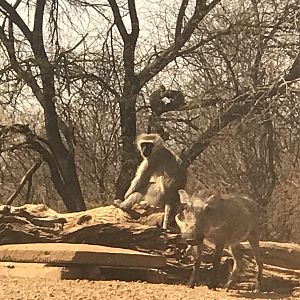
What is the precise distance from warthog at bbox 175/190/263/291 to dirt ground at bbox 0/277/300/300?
526mm

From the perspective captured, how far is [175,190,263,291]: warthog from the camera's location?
30.1ft

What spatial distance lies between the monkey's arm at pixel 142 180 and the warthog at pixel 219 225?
102 inches

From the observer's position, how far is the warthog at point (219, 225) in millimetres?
9188

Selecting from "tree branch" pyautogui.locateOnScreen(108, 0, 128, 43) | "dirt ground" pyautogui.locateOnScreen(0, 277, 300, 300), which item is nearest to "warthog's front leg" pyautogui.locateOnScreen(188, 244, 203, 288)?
"dirt ground" pyautogui.locateOnScreen(0, 277, 300, 300)

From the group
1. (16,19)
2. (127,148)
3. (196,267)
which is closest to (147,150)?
(127,148)

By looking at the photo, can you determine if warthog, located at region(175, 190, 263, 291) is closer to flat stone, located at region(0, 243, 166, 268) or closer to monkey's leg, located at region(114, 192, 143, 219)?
flat stone, located at region(0, 243, 166, 268)

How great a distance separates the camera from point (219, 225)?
9.56 metres

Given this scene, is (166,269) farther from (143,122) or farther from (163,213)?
(143,122)

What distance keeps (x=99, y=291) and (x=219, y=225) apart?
2.22 metres

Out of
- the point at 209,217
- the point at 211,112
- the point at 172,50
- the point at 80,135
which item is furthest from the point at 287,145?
the point at 209,217

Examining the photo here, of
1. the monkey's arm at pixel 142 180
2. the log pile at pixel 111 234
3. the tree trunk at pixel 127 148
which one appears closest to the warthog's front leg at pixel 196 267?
the log pile at pixel 111 234

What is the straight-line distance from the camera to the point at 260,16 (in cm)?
1355

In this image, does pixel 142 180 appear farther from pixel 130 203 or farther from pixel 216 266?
pixel 216 266

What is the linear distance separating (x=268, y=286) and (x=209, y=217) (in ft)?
5.06
